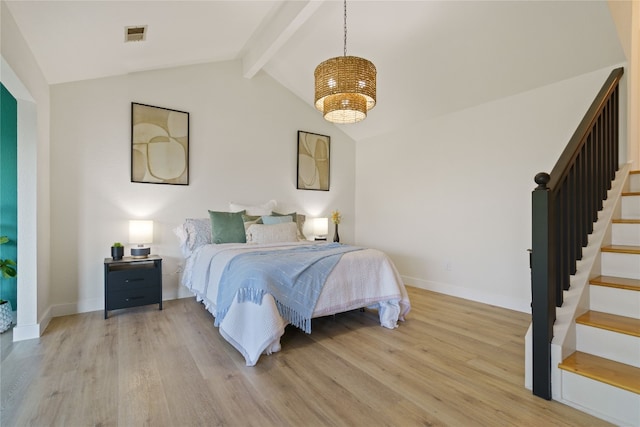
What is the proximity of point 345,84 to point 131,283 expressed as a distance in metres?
2.96

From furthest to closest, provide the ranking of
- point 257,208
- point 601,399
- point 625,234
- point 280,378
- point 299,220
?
1. point 299,220
2. point 257,208
3. point 625,234
4. point 280,378
5. point 601,399

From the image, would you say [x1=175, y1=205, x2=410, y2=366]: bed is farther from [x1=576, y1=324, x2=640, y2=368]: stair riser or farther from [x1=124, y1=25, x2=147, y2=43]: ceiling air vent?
[x1=124, y1=25, x2=147, y2=43]: ceiling air vent

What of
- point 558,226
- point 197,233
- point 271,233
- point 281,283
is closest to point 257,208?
point 271,233

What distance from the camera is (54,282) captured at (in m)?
3.34

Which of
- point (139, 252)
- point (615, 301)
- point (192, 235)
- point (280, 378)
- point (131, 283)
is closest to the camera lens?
point (615, 301)

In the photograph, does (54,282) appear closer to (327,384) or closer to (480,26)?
(327,384)

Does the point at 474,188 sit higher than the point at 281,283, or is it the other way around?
the point at 474,188

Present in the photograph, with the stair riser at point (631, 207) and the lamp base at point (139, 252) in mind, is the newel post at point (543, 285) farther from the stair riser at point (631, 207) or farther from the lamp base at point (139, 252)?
the lamp base at point (139, 252)

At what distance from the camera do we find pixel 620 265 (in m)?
2.12

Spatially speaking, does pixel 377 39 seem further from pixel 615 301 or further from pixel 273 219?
pixel 615 301

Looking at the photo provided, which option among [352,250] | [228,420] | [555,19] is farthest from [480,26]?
[228,420]

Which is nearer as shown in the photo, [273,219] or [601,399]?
[601,399]

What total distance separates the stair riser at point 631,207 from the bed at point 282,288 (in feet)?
6.25

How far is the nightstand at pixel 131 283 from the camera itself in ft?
10.6
